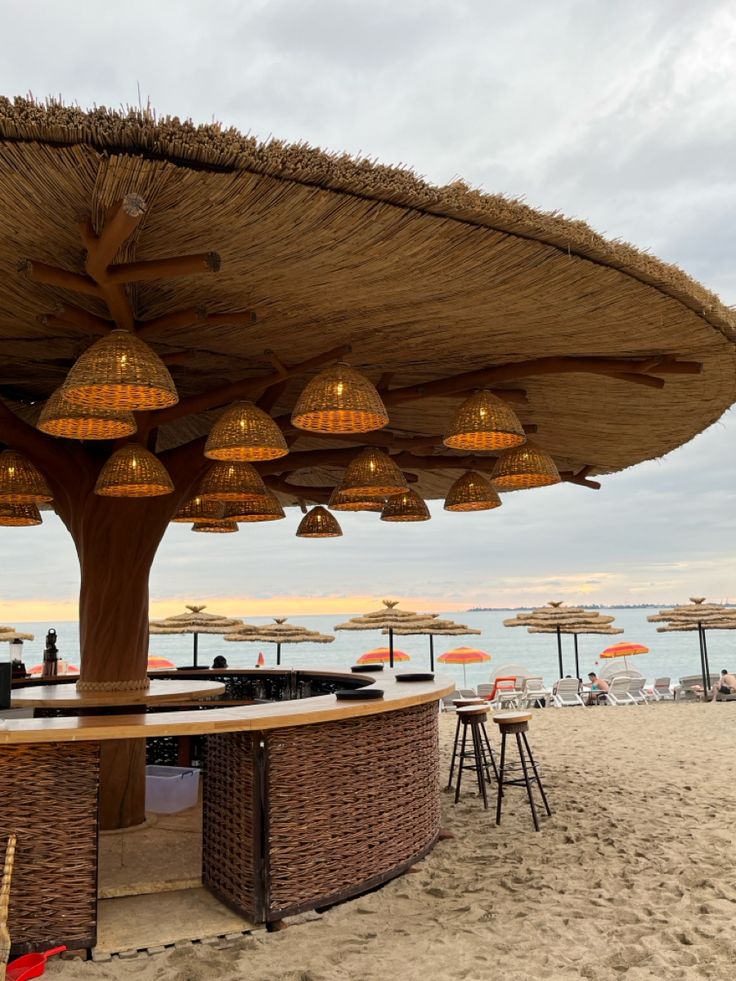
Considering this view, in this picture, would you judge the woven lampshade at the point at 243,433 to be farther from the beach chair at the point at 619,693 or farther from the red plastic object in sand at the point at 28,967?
the beach chair at the point at 619,693

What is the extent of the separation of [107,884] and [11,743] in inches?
49.4

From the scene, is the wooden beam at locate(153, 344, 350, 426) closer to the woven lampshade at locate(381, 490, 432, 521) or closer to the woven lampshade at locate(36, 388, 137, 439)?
the woven lampshade at locate(36, 388, 137, 439)

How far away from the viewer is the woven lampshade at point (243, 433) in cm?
382

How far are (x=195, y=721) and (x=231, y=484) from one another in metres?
1.70

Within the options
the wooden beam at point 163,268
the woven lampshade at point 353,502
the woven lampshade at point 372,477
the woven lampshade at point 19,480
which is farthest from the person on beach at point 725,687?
the wooden beam at point 163,268

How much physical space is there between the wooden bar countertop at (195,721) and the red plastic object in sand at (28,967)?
0.89 meters

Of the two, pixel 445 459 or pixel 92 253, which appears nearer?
pixel 92 253

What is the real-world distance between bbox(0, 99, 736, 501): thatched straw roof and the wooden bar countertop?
6.02 ft

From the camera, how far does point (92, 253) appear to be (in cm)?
294

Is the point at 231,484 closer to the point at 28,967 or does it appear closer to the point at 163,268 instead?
the point at 163,268

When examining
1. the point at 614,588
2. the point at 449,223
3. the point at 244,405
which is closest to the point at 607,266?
the point at 449,223

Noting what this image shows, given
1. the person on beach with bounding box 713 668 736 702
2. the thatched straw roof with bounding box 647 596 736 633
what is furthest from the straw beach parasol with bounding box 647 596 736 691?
the person on beach with bounding box 713 668 736 702

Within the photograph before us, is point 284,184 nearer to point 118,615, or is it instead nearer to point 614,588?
point 118,615

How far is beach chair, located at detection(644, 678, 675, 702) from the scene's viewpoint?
52.8ft
